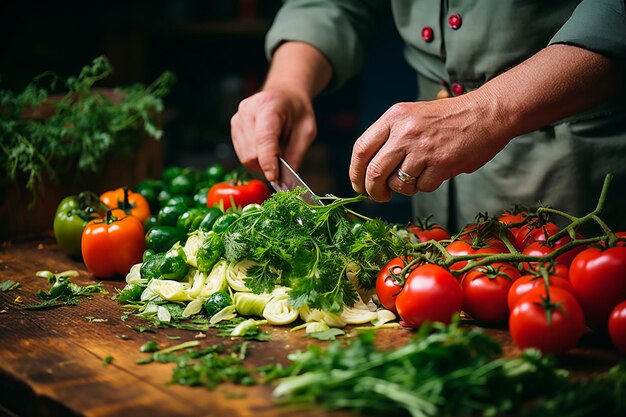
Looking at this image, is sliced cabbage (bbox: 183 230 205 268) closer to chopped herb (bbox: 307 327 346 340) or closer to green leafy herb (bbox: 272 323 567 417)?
chopped herb (bbox: 307 327 346 340)

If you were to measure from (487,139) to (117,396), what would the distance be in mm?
947

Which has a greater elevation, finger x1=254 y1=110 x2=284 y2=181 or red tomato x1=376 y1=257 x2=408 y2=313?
finger x1=254 y1=110 x2=284 y2=181

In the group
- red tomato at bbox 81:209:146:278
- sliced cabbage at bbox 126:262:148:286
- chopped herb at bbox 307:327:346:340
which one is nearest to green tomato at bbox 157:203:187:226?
red tomato at bbox 81:209:146:278

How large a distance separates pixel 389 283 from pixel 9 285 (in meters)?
1.00

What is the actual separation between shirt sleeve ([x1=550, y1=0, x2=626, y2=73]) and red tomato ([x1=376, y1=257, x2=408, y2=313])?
66 centimetres

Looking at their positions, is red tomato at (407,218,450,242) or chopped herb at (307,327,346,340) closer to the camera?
chopped herb at (307,327,346,340)

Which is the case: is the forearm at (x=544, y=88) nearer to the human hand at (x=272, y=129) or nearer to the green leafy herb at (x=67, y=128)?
the human hand at (x=272, y=129)

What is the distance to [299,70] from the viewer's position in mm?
2367

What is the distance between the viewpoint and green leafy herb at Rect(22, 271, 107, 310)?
170 centimetres

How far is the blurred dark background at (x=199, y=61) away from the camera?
339 centimetres

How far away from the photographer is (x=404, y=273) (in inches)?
57.5

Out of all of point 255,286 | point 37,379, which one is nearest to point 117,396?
point 37,379

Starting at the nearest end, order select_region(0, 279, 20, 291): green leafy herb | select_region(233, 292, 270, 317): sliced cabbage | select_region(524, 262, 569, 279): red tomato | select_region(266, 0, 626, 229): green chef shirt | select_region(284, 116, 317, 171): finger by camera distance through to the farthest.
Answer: select_region(524, 262, 569, 279): red tomato < select_region(233, 292, 270, 317): sliced cabbage < select_region(0, 279, 20, 291): green leafy herb < select_region(266, 0, 626, 229): green chef shirt < select_region(284, 116, 317, 171): finger

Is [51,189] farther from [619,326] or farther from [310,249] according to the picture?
[619,326]
